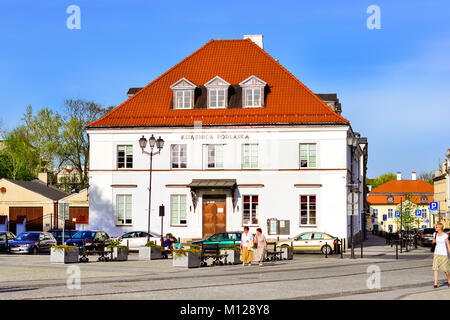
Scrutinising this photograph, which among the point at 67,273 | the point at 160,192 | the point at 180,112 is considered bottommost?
the point at 67,273

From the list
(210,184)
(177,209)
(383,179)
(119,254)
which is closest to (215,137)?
(210,184)

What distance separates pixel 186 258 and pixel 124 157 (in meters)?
21.0

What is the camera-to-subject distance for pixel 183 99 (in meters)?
49.6

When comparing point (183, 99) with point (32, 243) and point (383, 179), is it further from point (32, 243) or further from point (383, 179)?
point (383, 179)

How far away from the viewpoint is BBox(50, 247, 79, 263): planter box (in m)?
32.0

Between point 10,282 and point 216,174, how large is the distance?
26.9 metres

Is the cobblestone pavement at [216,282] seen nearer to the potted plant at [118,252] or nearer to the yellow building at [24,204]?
the potted plant at [118,252]

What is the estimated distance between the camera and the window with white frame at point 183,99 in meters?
49.5

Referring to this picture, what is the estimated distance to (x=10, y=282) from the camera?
72.0ft

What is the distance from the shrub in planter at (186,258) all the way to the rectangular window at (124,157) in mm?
20148
